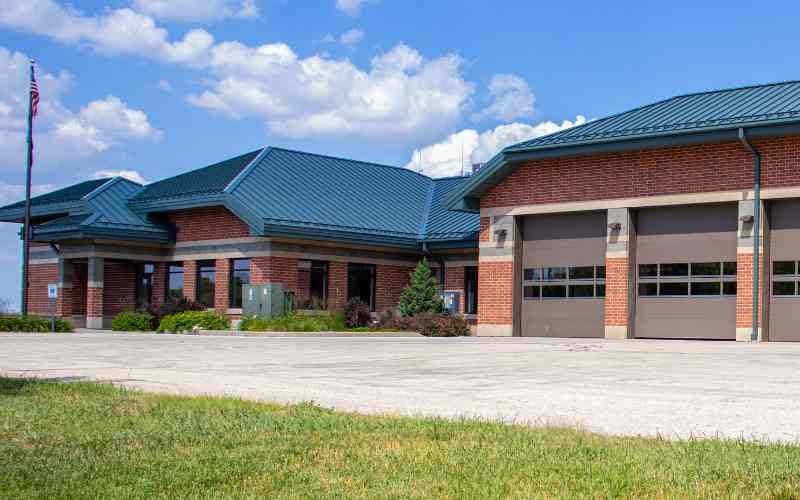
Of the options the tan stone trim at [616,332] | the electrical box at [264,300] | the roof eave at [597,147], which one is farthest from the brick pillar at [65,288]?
the tan stone trim at [616,332]

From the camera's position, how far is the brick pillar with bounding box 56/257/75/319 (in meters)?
41.6

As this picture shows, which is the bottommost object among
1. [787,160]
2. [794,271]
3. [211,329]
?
[211,329]

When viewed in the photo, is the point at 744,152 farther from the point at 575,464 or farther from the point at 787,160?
the point at 575,464

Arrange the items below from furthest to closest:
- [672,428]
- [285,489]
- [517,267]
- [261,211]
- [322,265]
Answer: [322,265], [261,211], [517,267], [672,428], [285,489]

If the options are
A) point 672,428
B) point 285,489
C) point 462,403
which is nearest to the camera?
point 285,489

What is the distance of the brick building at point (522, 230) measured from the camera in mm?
27266

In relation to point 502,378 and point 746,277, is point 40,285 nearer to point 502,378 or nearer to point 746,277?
point 746,277

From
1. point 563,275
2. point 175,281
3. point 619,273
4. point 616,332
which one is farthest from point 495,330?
point 175,281

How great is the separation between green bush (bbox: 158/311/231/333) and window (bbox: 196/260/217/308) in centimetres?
296

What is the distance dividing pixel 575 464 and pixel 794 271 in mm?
22287

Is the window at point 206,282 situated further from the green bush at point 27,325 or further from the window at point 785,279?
the window at point 785,279

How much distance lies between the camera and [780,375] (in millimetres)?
14734

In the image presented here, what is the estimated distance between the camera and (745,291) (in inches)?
1074

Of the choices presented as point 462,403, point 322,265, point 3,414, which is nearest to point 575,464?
point 462,403
